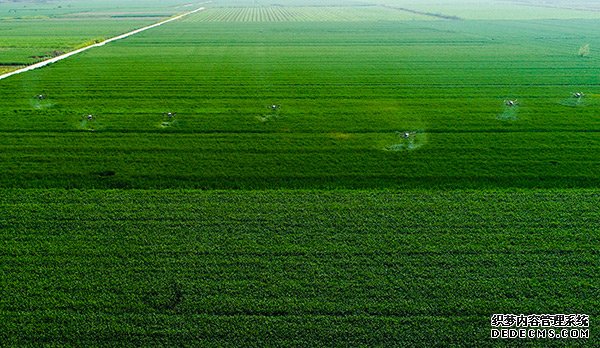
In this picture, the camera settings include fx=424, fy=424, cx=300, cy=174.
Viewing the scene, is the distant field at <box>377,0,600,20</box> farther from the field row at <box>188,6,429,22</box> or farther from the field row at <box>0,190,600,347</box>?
the field row at <box>0,190,600,347</box>

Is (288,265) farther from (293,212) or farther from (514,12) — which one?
(514,12)

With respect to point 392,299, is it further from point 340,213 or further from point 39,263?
point 39,263

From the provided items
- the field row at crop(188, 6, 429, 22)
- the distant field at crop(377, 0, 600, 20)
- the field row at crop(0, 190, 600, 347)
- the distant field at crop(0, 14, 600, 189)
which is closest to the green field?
the field row at crop(0, 190, 600, 347)

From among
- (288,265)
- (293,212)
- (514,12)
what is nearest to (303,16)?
(514,12)

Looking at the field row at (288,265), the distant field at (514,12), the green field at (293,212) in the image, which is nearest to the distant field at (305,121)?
the green field at (293,212)

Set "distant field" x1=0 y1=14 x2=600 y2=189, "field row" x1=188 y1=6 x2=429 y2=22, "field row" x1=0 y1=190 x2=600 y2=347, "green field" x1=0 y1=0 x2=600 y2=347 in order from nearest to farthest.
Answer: "field row" x1=0 y1=190 x2=600 y2=347, "green field" x1=0 y1=0 x2=600 y2=347, "distant field" x1=0 y1=14 x2=600 y2=189, "field row" x1=188 y1=6 x2=429 y2=22

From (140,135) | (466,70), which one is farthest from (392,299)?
(466,70)
